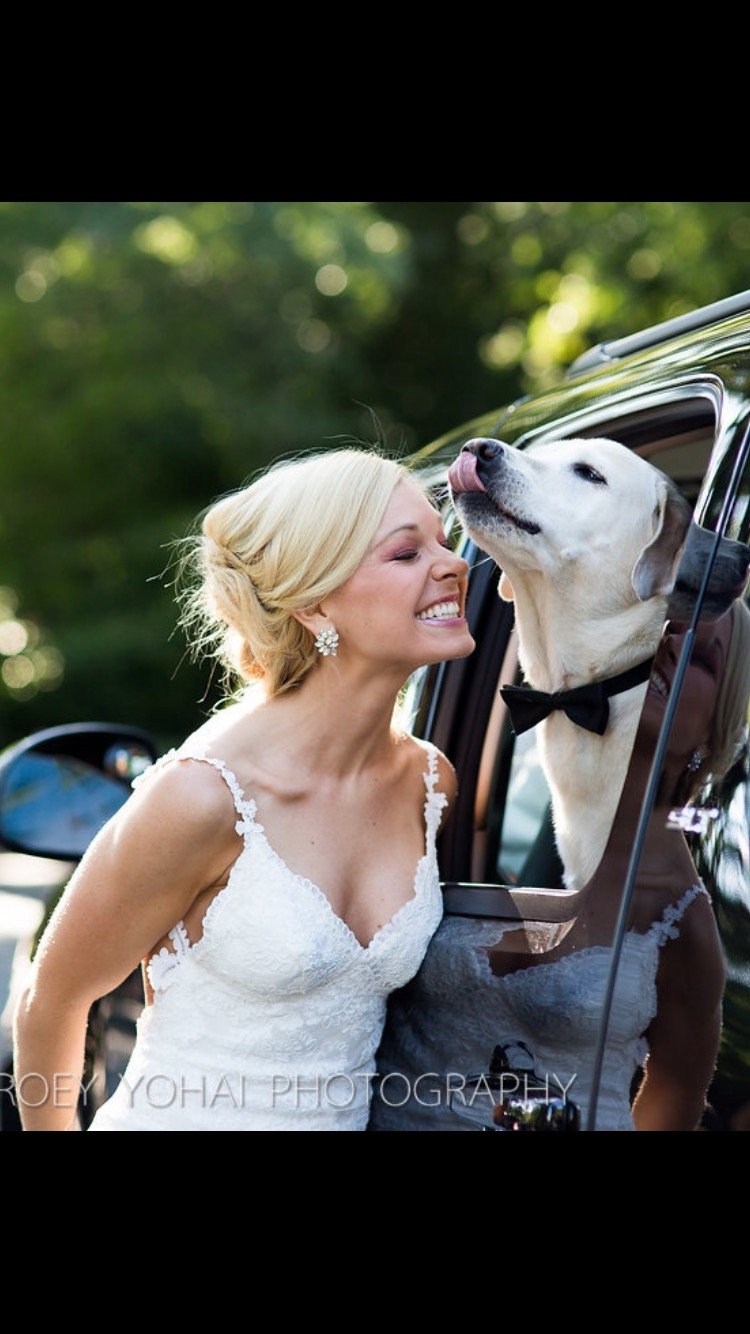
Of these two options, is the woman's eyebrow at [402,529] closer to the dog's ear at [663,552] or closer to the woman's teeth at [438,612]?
the woman's teeth at [438,612]

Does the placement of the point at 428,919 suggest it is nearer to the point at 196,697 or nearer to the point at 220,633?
the point at 220,633

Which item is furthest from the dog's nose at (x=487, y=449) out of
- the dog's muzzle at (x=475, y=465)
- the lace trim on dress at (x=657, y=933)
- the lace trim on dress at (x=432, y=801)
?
the lace trim on dress at (x=657, y=933)

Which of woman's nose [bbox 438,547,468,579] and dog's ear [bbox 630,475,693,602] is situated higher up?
dog's ear [bbox 630,475,693,602]

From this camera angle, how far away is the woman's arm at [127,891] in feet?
8.19

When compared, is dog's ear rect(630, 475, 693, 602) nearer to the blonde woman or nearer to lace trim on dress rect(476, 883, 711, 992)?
the blonde woman

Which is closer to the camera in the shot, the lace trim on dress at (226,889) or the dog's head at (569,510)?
the lace trim on dress at (226,889)

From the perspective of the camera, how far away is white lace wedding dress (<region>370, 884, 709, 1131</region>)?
6.52ft

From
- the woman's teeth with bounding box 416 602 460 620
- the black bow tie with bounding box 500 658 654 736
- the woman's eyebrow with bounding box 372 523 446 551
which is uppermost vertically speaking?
the woman's eyebrow with bounding box 372 523 446 551

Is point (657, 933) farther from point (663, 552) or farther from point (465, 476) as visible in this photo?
point (465, 476)

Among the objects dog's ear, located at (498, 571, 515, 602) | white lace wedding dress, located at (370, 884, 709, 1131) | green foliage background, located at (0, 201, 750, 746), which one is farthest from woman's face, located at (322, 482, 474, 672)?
green foliage background, located at (0, 201, 750, 746)

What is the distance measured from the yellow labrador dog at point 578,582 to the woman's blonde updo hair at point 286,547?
181 mm

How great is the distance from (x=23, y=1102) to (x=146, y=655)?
1214 centimetres

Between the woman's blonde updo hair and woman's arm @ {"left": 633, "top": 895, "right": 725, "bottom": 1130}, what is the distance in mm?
937
